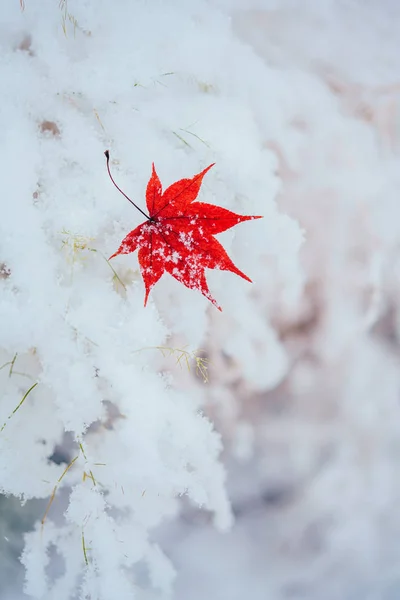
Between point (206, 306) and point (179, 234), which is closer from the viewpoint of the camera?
point (179, 234)

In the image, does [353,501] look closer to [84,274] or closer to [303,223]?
[303,223]

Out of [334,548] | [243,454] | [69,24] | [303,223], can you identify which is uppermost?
[69,24]

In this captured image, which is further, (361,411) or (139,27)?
(361,411)

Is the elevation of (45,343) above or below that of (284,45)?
below

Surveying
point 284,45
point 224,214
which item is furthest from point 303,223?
point 284,45
